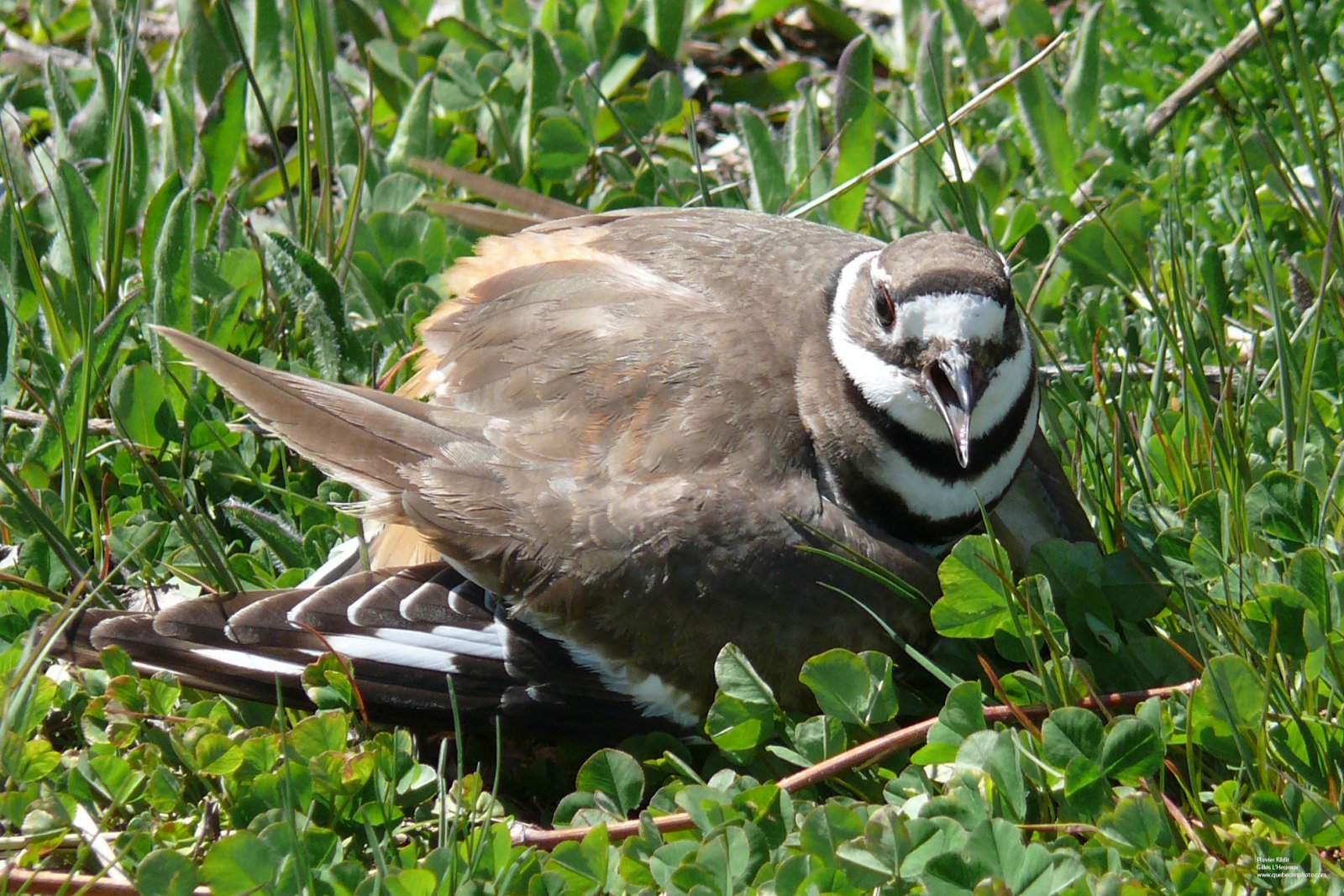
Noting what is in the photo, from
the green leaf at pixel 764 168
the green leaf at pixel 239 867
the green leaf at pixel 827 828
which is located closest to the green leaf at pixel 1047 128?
the green leaf at pixel 764 168

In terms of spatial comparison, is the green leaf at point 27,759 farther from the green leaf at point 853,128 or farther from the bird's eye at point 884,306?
the green leaf at point 853,128

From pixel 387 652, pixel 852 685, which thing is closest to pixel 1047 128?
pixel 852 685

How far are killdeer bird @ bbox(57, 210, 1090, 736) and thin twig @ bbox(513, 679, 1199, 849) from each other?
9.6 inches

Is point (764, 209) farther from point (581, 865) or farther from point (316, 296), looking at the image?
point (581, 865)

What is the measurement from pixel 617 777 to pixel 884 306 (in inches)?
43.4

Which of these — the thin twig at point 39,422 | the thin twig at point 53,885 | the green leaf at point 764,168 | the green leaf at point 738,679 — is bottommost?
the thin twig at point 53,885

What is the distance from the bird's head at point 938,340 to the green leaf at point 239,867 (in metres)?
1.48

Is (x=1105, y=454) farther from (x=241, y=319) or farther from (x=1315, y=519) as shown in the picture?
(x=241, y=319)

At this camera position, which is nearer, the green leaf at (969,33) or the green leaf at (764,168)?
the green leaf at (764,168)

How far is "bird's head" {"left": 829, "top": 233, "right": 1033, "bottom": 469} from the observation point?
3.03 meters

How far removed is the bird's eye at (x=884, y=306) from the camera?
3143 millimetres

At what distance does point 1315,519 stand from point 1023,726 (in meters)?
0.80

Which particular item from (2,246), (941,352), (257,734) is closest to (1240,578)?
(941,352)

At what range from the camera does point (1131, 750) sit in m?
2.76
